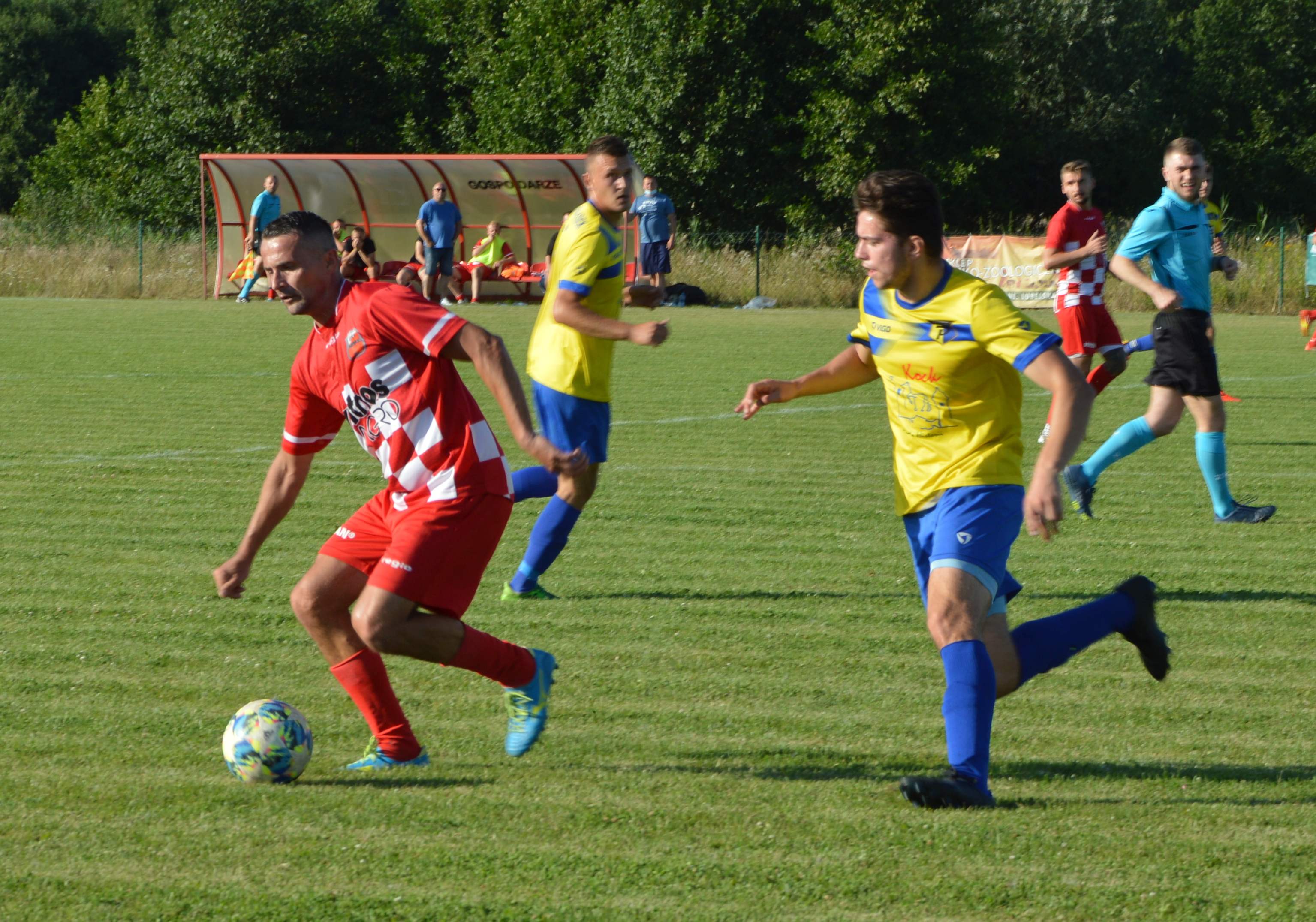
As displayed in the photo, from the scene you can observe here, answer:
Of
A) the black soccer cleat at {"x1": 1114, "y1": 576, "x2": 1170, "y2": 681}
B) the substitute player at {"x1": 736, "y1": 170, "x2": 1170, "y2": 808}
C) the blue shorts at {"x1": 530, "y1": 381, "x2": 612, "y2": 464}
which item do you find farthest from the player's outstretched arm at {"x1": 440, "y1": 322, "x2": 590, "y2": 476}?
the blue shorts at {"x1": 530, "y1": 381, "x2": 612, "y2": 464}

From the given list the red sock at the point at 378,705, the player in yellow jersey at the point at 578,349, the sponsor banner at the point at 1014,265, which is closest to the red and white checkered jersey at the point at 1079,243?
the player in yellow jersey at the point at 578,349

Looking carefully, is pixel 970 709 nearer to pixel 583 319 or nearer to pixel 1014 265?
pixel 583 319

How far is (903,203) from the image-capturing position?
396 cm

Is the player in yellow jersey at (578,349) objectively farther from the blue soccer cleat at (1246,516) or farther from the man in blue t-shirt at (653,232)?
the man in blue t-shirt at (653,232)

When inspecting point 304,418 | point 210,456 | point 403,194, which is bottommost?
point 210,456

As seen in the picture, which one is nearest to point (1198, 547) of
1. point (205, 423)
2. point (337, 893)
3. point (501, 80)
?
point (337, 893)

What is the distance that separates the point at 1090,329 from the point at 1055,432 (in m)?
7.66

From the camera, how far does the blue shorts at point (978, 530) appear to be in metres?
3.94

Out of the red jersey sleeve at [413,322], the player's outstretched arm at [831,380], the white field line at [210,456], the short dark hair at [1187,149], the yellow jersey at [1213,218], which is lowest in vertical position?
the white field line at [210,456]

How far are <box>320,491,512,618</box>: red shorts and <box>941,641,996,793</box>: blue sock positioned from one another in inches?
47.0

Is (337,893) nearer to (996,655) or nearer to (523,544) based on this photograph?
(996,655)

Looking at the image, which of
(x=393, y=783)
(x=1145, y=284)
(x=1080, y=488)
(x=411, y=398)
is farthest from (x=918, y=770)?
(x=1080, y=488)

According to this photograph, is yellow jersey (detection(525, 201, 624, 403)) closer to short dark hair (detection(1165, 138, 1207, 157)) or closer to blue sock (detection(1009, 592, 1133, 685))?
blue sock (detection(1009, 592, 1133, 685))

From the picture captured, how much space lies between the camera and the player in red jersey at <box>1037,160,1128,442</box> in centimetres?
1094
